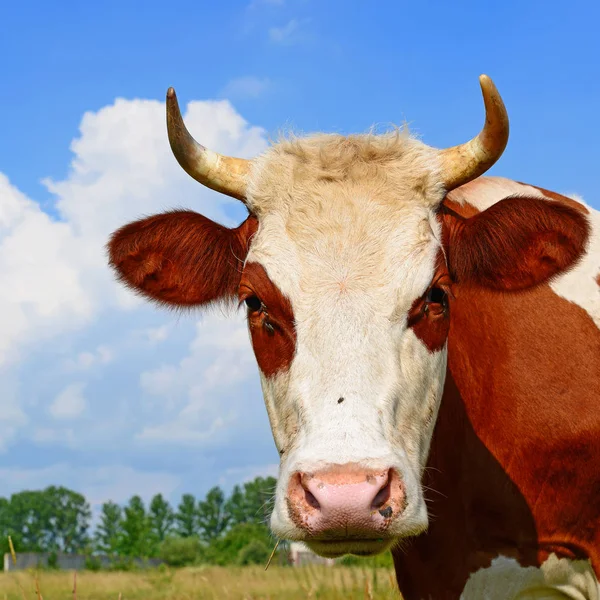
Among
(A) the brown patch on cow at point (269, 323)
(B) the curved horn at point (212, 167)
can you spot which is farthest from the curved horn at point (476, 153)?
(A) the brown patch on cow at point (269, 323)

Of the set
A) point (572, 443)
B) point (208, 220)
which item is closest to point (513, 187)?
point (572, 443)

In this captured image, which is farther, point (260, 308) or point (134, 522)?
point (134, 522)

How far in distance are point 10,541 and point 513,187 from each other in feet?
15.5

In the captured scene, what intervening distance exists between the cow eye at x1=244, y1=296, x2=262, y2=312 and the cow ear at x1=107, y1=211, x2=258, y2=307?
63 cm

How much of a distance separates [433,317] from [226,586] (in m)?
6.93

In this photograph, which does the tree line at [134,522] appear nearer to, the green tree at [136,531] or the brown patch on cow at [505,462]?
the green tree at [136,531]

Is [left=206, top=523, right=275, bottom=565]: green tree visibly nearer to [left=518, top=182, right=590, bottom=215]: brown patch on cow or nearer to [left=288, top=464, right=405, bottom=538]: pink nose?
[left=518, top=182, right=590, bottom=215]: brown patch on cow

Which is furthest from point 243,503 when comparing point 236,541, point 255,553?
point 255,553

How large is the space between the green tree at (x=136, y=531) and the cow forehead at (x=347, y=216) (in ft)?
268

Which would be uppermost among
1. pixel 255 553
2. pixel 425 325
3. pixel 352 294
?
pixel 352 294

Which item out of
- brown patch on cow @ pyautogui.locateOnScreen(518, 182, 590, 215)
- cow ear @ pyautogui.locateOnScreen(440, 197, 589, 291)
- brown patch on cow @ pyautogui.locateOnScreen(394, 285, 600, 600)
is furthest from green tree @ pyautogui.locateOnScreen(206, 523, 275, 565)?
cow ear @ pyautogui.locateOnScreen(440, 197, 589, 291)

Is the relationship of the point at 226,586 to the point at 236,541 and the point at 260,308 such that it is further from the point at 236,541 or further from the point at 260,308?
the point at 236,541

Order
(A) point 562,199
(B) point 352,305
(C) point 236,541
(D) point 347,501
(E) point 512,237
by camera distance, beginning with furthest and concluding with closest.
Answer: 1. (C) point 236,541
2. (A) point 562,199
3. (E) point 512,237
4. (B) point 352,305
5. (D) point 347,501

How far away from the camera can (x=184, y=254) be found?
18.6 ft
